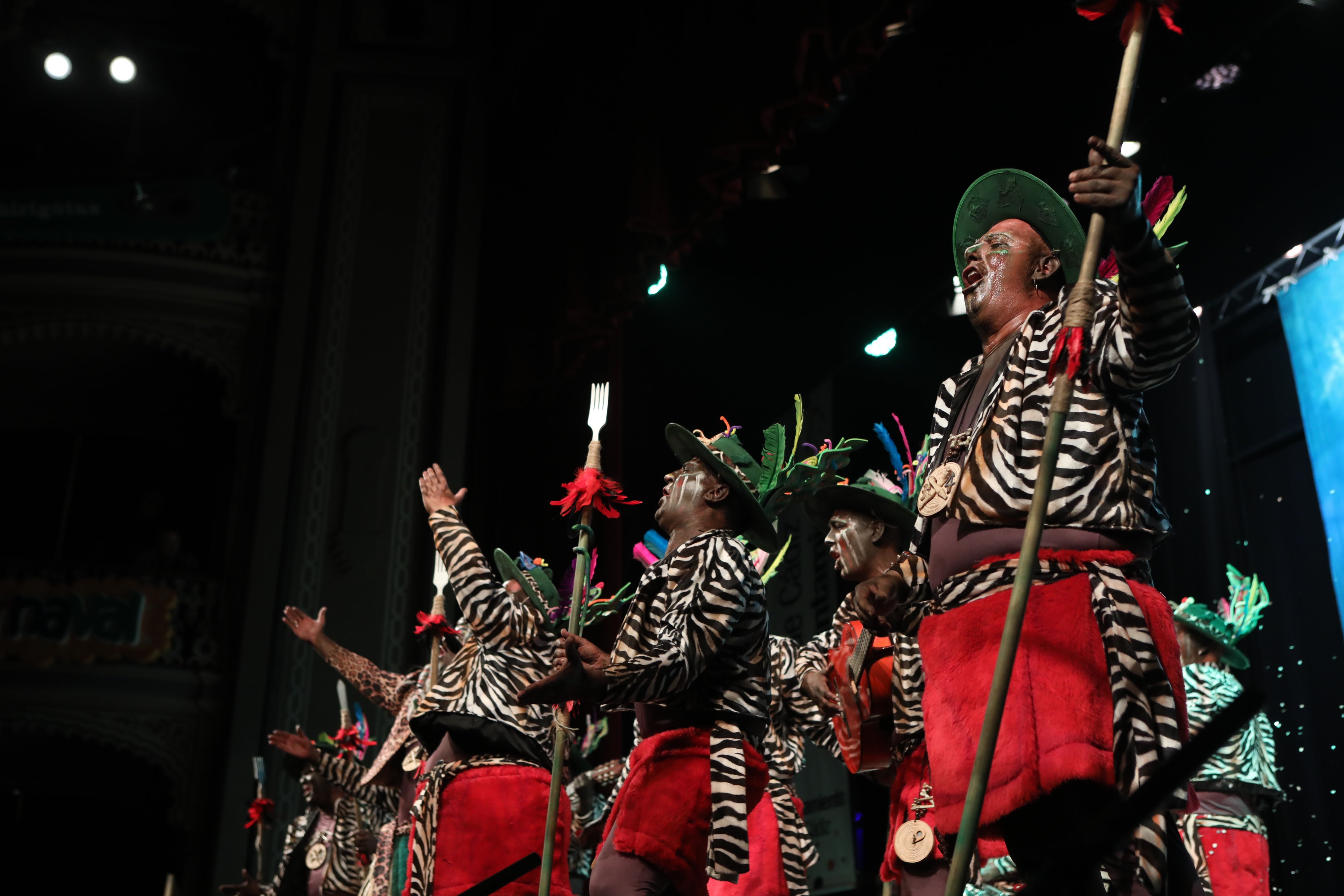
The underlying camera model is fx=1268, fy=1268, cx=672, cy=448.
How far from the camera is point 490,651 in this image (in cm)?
428

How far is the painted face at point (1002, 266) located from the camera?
2416 millimetres

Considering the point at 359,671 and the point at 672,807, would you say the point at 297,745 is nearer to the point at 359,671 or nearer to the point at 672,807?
the point at 359,671

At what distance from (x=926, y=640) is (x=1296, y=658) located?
18.5 ft

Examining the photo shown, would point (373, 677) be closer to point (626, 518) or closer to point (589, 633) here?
point (589, 633)

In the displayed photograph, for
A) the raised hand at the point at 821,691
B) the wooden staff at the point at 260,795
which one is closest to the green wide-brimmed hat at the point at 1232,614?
the raised hand at the point at 821,691

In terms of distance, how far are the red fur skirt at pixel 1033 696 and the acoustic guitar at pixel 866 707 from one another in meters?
1.03

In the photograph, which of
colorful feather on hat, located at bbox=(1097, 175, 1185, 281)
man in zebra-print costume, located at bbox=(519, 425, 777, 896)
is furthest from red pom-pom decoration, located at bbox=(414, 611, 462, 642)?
colorful feather on hat, located at bbox=(1097, 175, 1185, 281)

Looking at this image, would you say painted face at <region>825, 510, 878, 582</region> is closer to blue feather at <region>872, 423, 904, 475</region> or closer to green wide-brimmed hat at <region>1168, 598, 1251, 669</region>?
blue feather at <region>872, 423, 904, 475</region>

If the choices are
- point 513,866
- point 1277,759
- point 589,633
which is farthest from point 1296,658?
point 513,866

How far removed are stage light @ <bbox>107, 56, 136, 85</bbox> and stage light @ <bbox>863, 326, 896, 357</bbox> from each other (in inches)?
348

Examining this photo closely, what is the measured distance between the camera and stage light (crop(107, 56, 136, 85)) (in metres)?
12.8

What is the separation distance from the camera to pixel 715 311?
8.41 metres

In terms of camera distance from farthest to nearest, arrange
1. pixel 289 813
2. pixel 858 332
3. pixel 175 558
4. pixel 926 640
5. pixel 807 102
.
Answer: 1. pixel 175 558
2. pixel 289 813
3. pixel 858 332
4. pixel 807 102
5. pixel 926 640

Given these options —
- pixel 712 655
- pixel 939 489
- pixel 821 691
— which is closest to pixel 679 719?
pixel 712 655
